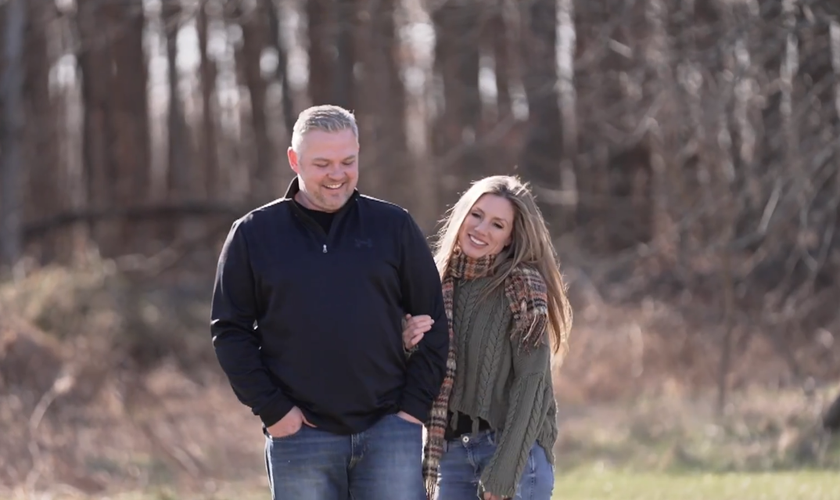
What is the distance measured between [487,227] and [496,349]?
0.44 meters

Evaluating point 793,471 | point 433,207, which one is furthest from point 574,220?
point 793,471

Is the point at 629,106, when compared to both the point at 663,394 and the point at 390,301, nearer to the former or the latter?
the point at 663,394

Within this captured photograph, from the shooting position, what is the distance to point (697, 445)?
423 inches

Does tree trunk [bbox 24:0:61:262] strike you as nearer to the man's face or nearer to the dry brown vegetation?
the dry brown vegetation

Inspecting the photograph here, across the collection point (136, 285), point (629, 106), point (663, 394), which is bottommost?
point (663, 394)

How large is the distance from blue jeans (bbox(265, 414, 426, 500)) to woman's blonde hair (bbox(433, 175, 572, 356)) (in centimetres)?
70

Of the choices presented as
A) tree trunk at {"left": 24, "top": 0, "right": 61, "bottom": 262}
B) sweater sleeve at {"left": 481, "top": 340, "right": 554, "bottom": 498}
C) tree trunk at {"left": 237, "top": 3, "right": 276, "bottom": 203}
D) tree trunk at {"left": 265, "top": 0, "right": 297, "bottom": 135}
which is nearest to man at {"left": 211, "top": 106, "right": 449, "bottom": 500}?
sweater sleeve at {"left": 481, "top": 340, "right": 554, "bottom": 498}

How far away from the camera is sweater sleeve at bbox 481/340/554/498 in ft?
13.8

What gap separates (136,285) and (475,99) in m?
10.6

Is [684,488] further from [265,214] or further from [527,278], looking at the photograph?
[265,214]

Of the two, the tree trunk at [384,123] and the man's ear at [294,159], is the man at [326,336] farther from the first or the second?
the tree trunk at [384,123]

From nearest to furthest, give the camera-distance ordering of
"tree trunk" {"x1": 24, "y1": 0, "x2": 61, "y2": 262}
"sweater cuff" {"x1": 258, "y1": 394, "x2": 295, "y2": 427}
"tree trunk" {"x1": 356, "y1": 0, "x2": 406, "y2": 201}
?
"sweater cuff" {"x1": 258, "y1": 394, "x2": 295, "y2": 427} → "tree trunk" {"x1": 356, "y1": 0, "x2": 406, "y2": 201} → "tree trunk" {"x1": 24, "y1": 0, "x2": 61, "y2": 262}

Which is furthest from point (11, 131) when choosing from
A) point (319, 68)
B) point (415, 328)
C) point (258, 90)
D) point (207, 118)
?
point (207, 118)

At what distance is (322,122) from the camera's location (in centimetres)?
406
